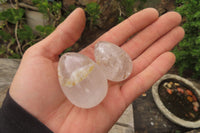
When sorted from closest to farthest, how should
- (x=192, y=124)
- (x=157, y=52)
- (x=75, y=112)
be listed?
(x=75, y=112), (x=157, y=52), (x=192, y=124)

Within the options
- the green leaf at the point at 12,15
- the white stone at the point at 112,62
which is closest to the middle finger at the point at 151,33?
the white stone at the point at 112,62

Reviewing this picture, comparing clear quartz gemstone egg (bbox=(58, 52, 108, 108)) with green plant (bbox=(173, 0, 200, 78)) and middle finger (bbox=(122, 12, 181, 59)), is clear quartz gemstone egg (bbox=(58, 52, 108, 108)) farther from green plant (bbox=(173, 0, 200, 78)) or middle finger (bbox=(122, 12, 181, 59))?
green plant (bbox=(173, 0, 200, 78))

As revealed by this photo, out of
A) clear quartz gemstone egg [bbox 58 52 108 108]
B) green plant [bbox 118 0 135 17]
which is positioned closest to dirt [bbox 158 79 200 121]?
green plant [bbox 118 0 135 17]

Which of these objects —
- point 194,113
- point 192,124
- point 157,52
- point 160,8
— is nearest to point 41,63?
point 157,52

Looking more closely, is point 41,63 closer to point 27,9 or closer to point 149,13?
point 149,13

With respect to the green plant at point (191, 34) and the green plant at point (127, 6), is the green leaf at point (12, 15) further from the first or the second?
the green plant at point (191, 34)

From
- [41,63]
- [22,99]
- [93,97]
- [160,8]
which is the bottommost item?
[160,8]
